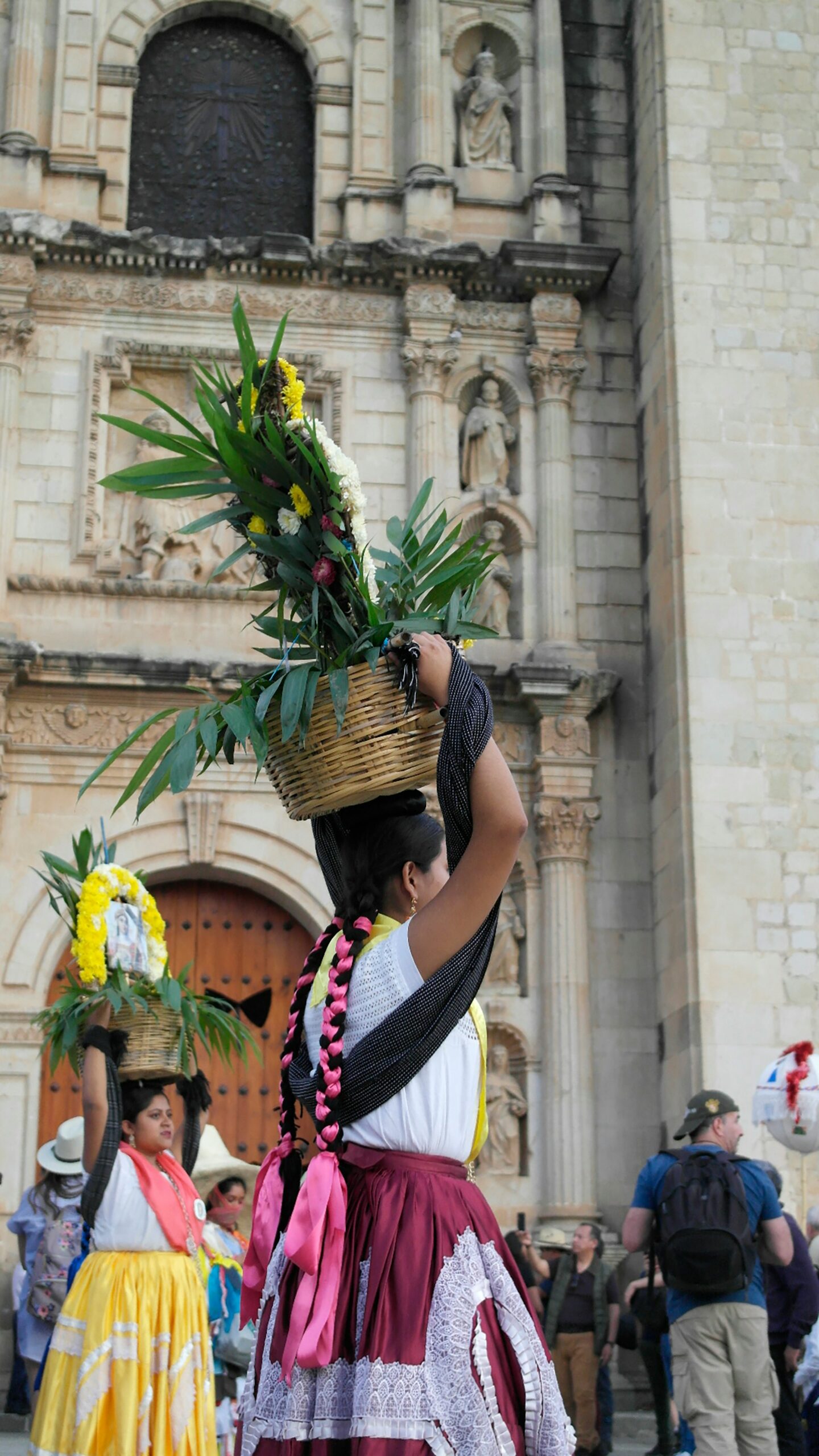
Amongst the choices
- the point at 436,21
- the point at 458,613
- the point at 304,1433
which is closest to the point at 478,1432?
the point at 304,1433

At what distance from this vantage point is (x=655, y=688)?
41.5ft

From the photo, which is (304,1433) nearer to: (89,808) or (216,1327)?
(216,1327)

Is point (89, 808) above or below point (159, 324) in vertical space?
below

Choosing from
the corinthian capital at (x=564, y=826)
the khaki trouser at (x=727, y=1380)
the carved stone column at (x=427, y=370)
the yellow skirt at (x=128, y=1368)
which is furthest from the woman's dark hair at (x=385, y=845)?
the carved stone column at (x=427, y=370)

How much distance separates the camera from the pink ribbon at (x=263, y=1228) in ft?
10.9

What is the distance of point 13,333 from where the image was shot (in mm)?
12938

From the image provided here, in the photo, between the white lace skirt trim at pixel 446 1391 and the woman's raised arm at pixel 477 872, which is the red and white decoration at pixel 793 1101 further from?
the woman's raised arm at pixel 477 872

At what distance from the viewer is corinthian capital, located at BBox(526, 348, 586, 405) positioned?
13.6 m

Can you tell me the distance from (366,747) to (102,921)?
3756mm

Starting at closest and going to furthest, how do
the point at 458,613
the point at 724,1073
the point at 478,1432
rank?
the point at 478,1432 < the point at 458,613 < the point at 724,1073

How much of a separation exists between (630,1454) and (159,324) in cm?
880

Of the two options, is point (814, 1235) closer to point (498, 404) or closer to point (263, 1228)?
point (263, 1228)

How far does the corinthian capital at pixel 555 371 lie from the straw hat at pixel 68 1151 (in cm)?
682

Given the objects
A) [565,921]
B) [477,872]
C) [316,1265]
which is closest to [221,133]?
[565,921]
